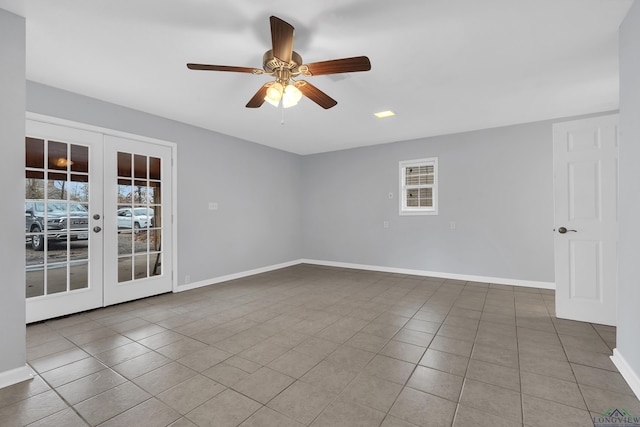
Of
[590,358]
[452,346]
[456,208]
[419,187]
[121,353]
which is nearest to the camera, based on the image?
[590,358]

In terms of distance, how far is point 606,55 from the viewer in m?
2.68

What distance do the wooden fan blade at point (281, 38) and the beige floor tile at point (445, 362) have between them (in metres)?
2.63

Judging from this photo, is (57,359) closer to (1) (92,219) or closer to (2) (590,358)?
(1) (92,219)

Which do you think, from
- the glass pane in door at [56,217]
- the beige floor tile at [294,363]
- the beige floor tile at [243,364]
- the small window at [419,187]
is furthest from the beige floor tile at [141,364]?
the small window at [419,187]

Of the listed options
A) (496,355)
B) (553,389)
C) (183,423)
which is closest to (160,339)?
(183,423)

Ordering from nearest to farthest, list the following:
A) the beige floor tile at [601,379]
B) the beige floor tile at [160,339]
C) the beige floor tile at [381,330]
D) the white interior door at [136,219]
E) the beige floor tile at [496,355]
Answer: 1. the beige floor tile at [601,379]
2. the beige floor tile at [496,355]
3. the beige floor tile at [160,339]
4. the beige floor tile at [381,330]
5. the white interior door at [136,219]

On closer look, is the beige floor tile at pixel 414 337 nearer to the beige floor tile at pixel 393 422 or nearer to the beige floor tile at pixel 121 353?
the beige floor tile at pixel 393 422

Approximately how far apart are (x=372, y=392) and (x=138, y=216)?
12.5 ft

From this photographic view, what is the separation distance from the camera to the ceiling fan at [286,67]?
1979 millimetres

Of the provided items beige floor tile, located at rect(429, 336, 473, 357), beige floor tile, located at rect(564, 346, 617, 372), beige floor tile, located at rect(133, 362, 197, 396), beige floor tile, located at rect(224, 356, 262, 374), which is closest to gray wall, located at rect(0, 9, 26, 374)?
beige floor tile, located at rect(133, 362, 197, 396)

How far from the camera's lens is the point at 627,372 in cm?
204

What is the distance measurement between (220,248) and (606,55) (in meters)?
5.47

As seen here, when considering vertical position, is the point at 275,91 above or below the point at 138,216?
above

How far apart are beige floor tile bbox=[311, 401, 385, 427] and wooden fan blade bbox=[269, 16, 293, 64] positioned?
7.95 feet
